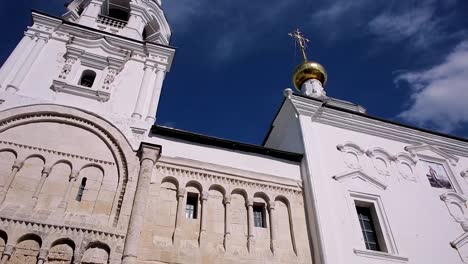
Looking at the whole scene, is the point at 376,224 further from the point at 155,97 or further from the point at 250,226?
the point at 155,97

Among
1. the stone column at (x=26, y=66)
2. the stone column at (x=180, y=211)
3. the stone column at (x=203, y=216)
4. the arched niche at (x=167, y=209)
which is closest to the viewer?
the arched niche at (x=167, y=209)

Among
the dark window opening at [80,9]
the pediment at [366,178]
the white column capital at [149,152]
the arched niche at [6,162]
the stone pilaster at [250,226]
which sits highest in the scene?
the dark window opening at [80,9]

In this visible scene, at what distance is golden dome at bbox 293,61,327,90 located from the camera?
1923cm

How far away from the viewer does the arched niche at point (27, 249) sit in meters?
6.62

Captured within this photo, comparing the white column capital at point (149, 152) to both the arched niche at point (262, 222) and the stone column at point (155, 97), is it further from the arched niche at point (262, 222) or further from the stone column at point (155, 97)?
the arched niche at point (262, 222)

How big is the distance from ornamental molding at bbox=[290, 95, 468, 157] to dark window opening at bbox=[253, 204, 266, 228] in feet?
12.7

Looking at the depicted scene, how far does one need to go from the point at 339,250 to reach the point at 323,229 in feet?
2.06

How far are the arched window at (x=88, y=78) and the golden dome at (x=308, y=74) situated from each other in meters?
11.6

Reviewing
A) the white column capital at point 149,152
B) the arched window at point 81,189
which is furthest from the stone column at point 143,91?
the arched window at point 81,189

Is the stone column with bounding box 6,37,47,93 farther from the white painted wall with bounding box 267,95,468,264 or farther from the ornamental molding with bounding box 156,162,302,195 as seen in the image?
the white painted wall with bounding box 267,95,468,264

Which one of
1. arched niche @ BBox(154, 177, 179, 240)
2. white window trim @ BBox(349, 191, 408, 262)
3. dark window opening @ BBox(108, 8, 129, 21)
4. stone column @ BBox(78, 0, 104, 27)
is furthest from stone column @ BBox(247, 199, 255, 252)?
dark window opening @ BBox(108, 8, 129, 21)

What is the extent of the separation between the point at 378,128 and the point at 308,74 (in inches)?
290

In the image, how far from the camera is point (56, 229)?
23.5ft

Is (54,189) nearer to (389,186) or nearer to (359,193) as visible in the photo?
(359,193)
